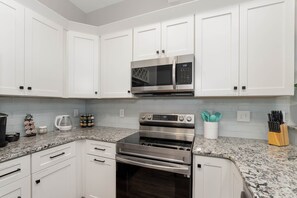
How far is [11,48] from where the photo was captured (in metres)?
1.39

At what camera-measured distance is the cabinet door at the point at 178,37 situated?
1605 mm

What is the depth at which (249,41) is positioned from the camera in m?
1.39

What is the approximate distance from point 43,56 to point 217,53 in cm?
185

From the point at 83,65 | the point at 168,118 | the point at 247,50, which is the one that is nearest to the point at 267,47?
the point at 247,50

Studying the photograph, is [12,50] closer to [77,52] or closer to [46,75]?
[46,75]

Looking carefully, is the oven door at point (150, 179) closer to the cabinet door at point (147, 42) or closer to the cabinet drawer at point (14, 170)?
the cabinet drawer at point (14, 170)

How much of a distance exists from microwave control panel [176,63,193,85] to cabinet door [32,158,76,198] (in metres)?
1.46

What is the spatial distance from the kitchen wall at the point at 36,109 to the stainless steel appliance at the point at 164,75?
116cm

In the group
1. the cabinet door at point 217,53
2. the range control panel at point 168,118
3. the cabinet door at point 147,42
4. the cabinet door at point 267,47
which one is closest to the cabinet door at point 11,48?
the cabinet door at point 147,42

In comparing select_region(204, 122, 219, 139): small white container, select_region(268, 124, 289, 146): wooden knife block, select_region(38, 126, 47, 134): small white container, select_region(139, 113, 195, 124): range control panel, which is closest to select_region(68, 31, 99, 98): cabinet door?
select_region(38, 126, 47, 134): small white container

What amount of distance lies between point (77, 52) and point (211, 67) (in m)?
1.66

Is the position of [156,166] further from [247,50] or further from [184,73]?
[247,50]

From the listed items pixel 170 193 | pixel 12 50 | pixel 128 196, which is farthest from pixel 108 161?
pixel 12 50

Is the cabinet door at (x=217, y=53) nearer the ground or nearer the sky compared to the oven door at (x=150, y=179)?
nearer the sky
